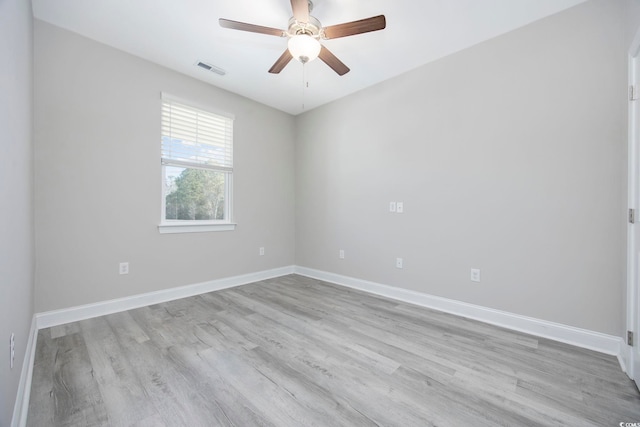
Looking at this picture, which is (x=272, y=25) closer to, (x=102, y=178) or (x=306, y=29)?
(x=306, y=29)

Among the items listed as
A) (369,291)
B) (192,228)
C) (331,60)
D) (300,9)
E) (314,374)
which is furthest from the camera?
(369,291)

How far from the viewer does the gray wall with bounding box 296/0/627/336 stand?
2.05 m

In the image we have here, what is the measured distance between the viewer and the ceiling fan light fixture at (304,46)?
2068 mm

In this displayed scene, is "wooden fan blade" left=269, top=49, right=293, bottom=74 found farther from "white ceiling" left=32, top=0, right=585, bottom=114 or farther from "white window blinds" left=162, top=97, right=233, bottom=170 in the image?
"white window blinds" left=162, top=97, right=233, bottom=170

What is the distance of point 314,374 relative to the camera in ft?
5.69

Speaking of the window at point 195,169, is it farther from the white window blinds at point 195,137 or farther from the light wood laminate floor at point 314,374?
the light wood laminate floor at point 314,374

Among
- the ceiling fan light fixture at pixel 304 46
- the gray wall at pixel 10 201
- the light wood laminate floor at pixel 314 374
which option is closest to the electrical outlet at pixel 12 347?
the gray wall at pixel 10 201

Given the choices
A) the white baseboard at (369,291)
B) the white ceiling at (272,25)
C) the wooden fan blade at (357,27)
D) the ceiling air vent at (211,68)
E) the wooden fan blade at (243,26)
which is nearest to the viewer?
the white baseboard at (369,291)

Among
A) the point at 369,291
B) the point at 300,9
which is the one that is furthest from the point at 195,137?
the point at 369,291

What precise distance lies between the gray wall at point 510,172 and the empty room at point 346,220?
0.02 metres

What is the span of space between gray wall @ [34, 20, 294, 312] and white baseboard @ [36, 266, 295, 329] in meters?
0.06

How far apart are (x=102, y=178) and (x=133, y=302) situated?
1.34 meters

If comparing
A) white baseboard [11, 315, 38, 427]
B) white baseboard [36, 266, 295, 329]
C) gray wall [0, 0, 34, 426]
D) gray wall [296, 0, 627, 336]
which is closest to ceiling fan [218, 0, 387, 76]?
gray wall [0, 0, 34, 426]

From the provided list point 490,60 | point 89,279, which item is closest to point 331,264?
point 89,279
